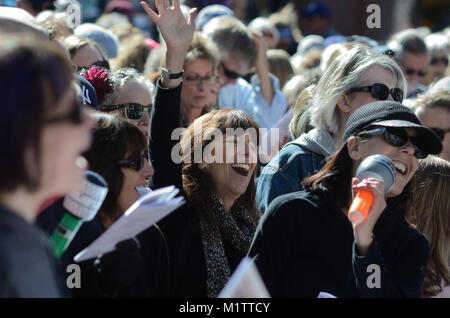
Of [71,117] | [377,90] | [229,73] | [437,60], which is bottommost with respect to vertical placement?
[437,60]

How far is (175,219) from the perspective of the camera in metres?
3.02

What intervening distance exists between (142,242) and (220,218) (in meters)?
0.54

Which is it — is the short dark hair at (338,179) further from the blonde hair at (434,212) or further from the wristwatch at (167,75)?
the wristwatch at (167,75)

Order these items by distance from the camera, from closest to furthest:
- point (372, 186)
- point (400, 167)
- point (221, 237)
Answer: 1. point (372, 186)
2. point (400, 167)
3. point (221, 237)

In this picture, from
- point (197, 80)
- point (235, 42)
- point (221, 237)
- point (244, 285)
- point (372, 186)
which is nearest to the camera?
point (244, 285)

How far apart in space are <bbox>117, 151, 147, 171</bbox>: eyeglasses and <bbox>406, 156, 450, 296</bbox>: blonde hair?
127 centimetres

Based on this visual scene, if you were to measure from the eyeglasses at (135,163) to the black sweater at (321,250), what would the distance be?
0.50 meters

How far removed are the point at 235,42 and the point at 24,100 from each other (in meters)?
4.57

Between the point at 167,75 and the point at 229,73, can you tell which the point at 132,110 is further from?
the point at 229,73

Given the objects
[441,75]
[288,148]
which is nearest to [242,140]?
[288,148]

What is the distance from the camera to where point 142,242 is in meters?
2.71

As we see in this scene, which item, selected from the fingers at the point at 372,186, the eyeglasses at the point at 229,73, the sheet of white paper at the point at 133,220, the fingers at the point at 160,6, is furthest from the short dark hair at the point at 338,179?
the eyeglasses at the point at 229,73

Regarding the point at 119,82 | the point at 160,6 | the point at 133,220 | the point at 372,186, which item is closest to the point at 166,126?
the point at 160,6

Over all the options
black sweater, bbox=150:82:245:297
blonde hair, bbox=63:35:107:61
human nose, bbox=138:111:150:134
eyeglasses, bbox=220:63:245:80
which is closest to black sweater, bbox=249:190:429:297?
black sweater, bbox=150:82:245:297
